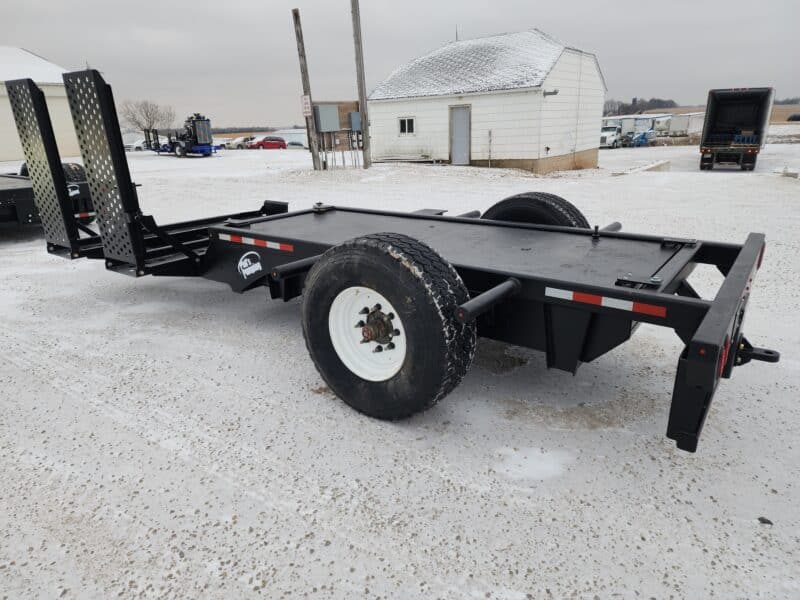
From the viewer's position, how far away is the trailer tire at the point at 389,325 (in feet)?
8.40

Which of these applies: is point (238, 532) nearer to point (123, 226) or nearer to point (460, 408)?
point (460, 408)

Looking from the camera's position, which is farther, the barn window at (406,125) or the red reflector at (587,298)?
the barn window at (406,125)

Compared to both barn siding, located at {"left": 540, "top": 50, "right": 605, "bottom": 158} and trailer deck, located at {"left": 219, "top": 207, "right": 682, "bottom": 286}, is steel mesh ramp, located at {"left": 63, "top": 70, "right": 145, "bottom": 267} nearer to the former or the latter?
trailer deck, located at {"left": 219, "top": 207, "right": 682, "bottom": 286}

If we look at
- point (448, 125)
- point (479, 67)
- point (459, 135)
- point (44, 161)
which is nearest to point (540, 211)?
point (44, 161)

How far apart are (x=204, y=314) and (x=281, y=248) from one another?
4.23 ft

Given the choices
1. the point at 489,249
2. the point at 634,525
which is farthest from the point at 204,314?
the point at 634,525

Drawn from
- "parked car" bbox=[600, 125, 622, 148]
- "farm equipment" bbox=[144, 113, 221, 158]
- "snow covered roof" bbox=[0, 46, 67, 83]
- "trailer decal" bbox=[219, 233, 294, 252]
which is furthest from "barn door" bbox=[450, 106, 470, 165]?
"snow covered roof" bbox=[0, 46, 67, 83]

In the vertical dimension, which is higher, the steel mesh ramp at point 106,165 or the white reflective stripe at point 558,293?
the steel mesh ramp at point 106,165

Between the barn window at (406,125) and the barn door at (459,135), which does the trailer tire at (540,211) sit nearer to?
the barn door at (459,135)

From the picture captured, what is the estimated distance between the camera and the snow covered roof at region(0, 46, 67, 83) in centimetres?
3083

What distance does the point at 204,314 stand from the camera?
4691 mm

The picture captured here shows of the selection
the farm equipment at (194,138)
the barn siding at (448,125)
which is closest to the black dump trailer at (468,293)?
the barn siding at (448,125)

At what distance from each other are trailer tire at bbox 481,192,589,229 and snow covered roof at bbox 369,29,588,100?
1500cm

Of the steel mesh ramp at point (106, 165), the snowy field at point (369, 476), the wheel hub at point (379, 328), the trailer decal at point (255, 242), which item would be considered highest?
the steel mesh ramp at point (106, 165)
